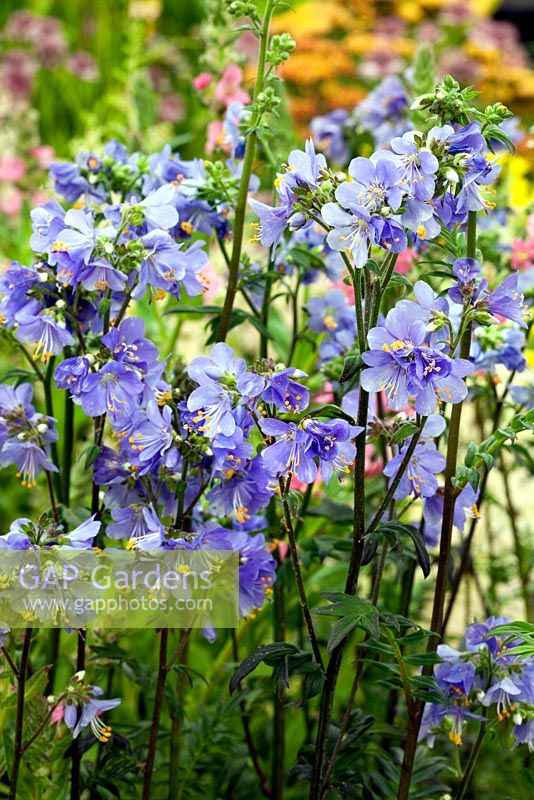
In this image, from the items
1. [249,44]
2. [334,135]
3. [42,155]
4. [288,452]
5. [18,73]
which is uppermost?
[249,44]

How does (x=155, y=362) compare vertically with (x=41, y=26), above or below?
below

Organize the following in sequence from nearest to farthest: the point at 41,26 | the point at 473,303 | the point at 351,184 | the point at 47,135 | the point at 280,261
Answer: the point at 351,184 < the point at 473,303 < the point at 280,261 < the point at 41,26 < the point at 47,135

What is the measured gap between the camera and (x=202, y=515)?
6.00 feet

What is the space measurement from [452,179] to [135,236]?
51 centimetres

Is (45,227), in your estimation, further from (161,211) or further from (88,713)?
(88,713)

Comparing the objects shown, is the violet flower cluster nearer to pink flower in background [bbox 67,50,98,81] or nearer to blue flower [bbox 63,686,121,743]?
blue flower [bbox 63,686,121,743]

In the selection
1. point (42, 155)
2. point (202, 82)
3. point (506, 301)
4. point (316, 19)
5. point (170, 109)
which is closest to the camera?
point (506, 301)

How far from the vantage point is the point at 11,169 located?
3.83 metres

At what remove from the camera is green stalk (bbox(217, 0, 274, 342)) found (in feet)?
5.43

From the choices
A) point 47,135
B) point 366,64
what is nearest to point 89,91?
point 47,135

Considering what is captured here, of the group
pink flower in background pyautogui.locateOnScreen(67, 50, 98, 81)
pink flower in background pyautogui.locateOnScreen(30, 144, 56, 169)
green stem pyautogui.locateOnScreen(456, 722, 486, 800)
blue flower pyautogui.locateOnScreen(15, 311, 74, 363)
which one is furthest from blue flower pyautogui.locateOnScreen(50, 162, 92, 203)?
pink flower in background pyautogui.locateOnScreen(67, 50, 98, 81)

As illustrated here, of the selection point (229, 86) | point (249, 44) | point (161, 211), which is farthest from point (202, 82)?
point (249, 44)

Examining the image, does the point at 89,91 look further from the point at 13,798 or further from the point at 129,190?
the point at 13,798

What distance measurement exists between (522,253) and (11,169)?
227 centimetres
